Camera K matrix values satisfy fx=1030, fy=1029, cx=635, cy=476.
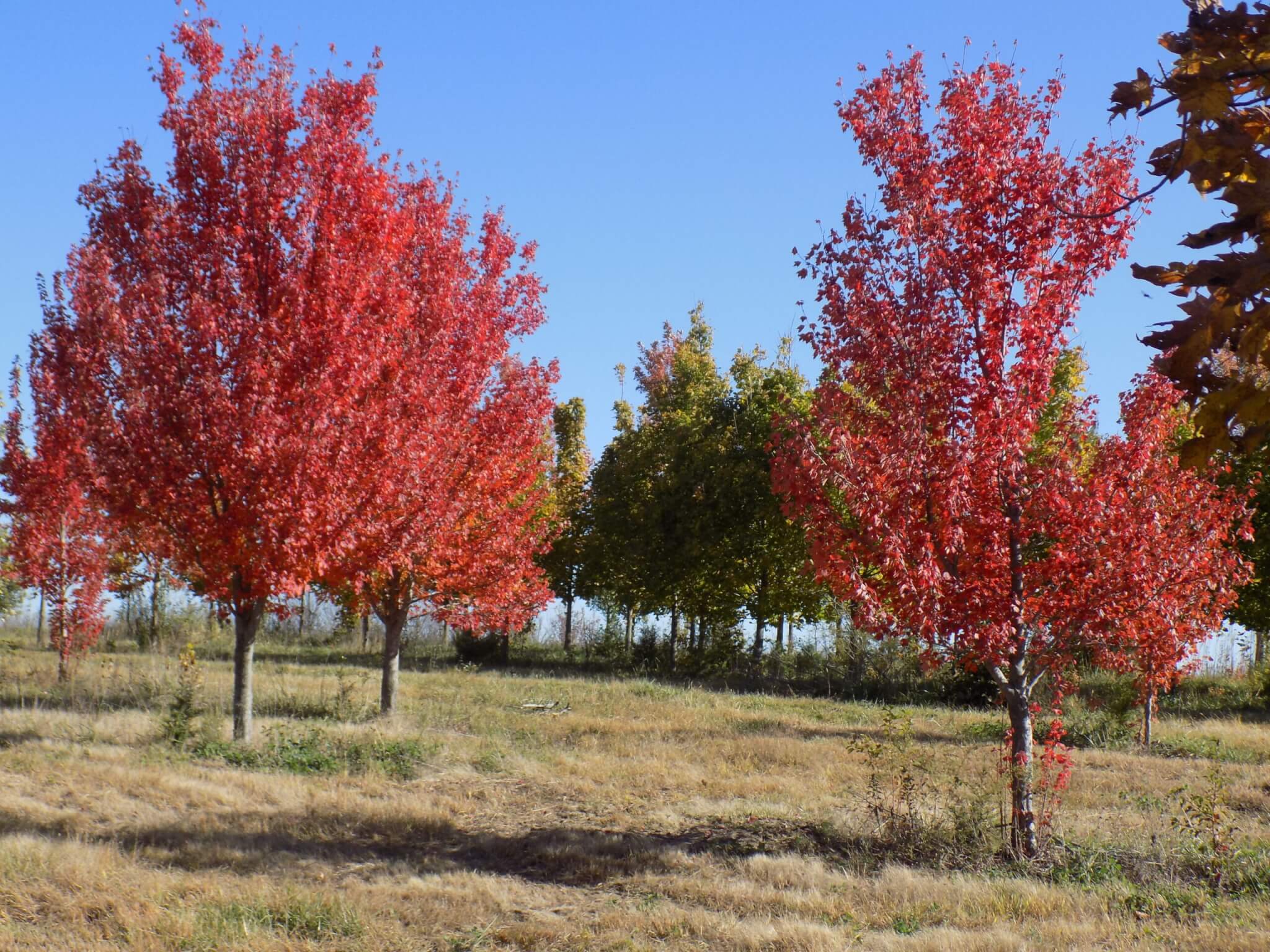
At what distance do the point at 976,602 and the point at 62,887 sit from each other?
7.27 meters

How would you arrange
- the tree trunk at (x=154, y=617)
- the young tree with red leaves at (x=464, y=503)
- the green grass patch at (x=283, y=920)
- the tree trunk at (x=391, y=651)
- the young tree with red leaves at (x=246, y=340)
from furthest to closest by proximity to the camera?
the tree trunk at (x=154, y=617) < the tree trunk at (x=391, y=651) < the young tree with red leaves at (x=464, y=503) < the young tree with red leaves at (x=246, y=340) < the green grass patch at (x=283, y=920)

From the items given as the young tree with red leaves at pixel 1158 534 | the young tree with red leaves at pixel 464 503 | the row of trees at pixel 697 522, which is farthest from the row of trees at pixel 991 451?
the row of trees at pixel 697 522

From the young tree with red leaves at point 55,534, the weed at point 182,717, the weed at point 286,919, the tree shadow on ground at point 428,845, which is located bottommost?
the tree shadow on ground at point 428,845

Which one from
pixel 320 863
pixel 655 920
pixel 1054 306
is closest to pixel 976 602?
pixel 1054 306

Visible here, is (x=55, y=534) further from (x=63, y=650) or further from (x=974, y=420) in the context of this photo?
(x=974, y=420)

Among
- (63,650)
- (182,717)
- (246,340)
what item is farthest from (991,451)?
(63,650)

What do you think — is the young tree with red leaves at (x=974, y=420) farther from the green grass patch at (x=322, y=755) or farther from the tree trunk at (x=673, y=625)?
the tree trunk at (x=673, y=625)

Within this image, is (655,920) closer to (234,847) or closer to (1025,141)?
(234,847)

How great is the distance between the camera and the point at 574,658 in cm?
3506

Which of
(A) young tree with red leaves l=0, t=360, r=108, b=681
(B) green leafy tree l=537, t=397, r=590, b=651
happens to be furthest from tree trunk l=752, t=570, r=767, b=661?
(A) young tree with red leaves l=0, t=360, r=108, b=681

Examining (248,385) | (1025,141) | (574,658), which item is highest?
(1025,141)

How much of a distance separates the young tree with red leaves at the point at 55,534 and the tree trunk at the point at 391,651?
5.68 meters

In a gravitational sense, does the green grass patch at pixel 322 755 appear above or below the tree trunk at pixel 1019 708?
below

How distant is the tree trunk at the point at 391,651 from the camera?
17.1m
